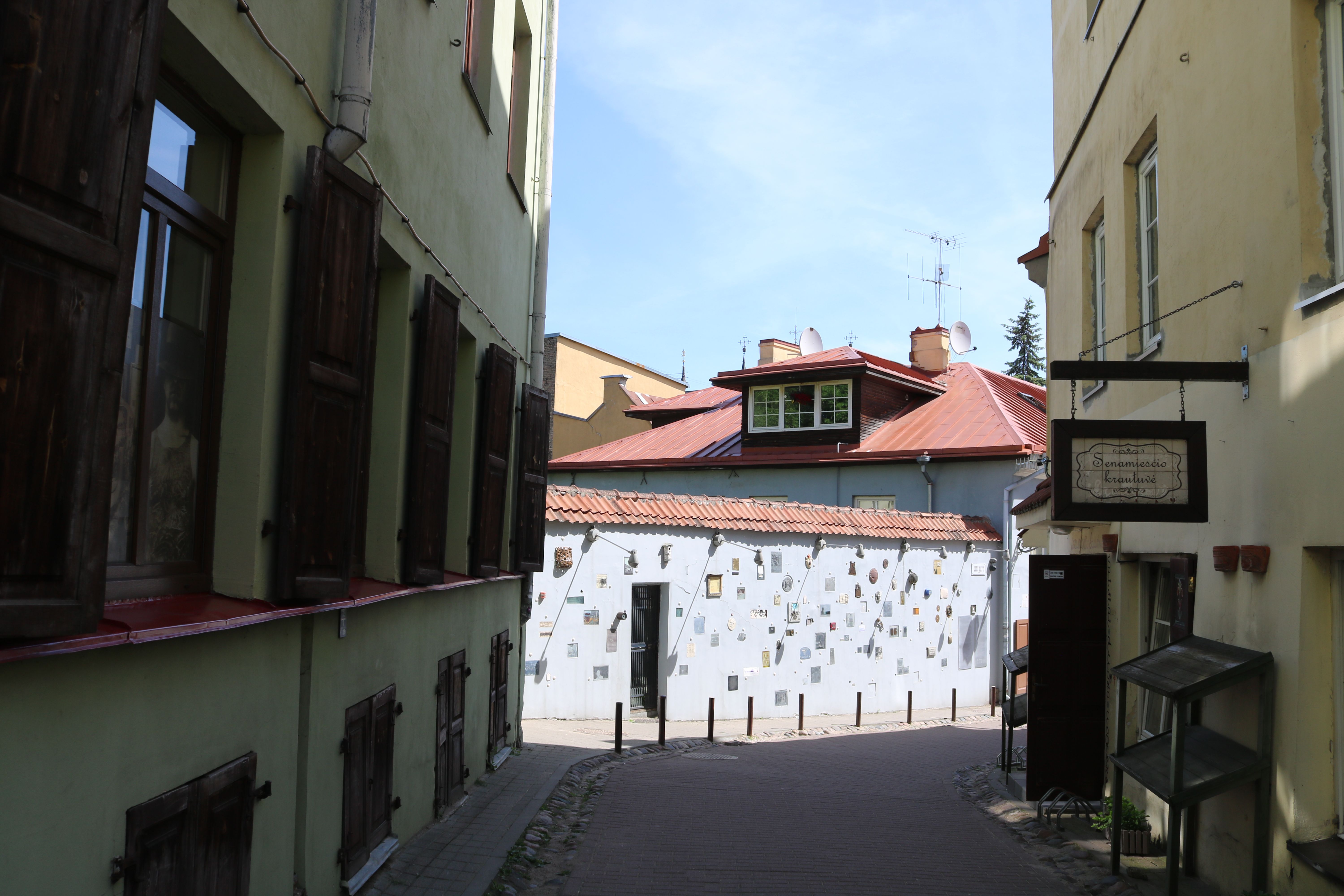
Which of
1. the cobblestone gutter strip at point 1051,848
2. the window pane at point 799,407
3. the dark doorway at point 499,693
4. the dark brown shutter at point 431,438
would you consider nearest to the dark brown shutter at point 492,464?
the dark doorway at point 499,693

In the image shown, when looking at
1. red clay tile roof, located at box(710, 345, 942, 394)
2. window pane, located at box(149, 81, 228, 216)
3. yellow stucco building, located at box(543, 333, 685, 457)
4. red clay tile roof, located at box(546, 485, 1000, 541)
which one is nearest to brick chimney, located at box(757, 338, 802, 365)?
yellow stucco building, located at box(543, 333, 685, 457)

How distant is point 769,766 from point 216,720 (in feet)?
31.8

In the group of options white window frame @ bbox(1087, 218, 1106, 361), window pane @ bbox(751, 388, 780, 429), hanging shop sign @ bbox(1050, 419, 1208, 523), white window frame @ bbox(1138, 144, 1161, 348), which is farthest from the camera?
window pane @ bbox(751, 388, 780, 429)

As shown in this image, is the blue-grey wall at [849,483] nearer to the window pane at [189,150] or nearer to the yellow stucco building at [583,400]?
the yellow stucco building at [583,400]

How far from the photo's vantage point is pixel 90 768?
3.26 meters

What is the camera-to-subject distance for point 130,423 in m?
3.93

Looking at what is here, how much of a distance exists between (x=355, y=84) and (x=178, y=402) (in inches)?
76.3

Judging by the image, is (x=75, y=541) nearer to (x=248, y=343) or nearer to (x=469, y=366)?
(x=248, y=343)

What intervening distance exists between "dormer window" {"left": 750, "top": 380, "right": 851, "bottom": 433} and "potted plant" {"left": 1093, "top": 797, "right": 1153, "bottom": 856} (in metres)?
17.2

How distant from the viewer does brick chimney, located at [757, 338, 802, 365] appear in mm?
35344

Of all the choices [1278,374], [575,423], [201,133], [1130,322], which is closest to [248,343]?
[201,133]

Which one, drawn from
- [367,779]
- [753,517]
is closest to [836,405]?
[753,517]

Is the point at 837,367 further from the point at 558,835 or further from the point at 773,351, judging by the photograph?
the point at 558,835

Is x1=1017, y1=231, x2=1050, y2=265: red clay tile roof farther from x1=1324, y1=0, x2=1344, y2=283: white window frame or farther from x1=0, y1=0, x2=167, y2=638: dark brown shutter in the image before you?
x1=0, y1=0, x2=167, y2=638: dark brown shutter
